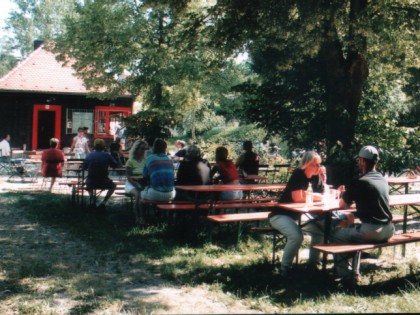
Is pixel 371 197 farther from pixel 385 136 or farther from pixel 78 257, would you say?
pixel 385 136

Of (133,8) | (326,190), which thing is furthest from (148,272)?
(133,8)

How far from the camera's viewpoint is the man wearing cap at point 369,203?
518 centimetres

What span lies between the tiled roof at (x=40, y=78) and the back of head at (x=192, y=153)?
15.4 m

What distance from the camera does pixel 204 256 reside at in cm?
641

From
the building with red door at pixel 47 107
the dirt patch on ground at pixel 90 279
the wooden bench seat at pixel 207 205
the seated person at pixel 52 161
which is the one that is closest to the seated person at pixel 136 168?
the wooden bench seat at pixel 207 205

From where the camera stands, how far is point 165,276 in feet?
18.3

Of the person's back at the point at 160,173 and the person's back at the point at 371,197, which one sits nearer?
the person's back at the point at 371,197

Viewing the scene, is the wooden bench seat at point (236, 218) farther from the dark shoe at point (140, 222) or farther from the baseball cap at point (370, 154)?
the dark shoe at point (140, 222)

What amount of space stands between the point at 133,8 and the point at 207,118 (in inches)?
874

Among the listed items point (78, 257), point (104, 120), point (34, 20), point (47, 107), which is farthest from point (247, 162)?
point (34, 20)

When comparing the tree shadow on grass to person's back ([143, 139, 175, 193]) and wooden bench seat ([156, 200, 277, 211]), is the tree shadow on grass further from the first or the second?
person's back ([143, 139, 175, 193])

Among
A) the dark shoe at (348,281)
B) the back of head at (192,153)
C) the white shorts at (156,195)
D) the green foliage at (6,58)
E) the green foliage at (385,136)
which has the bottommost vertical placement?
the dark shoe at (348,281)

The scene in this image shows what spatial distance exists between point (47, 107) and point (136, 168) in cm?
1593

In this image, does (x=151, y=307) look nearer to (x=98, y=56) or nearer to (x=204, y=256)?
(x=204, y=256)
